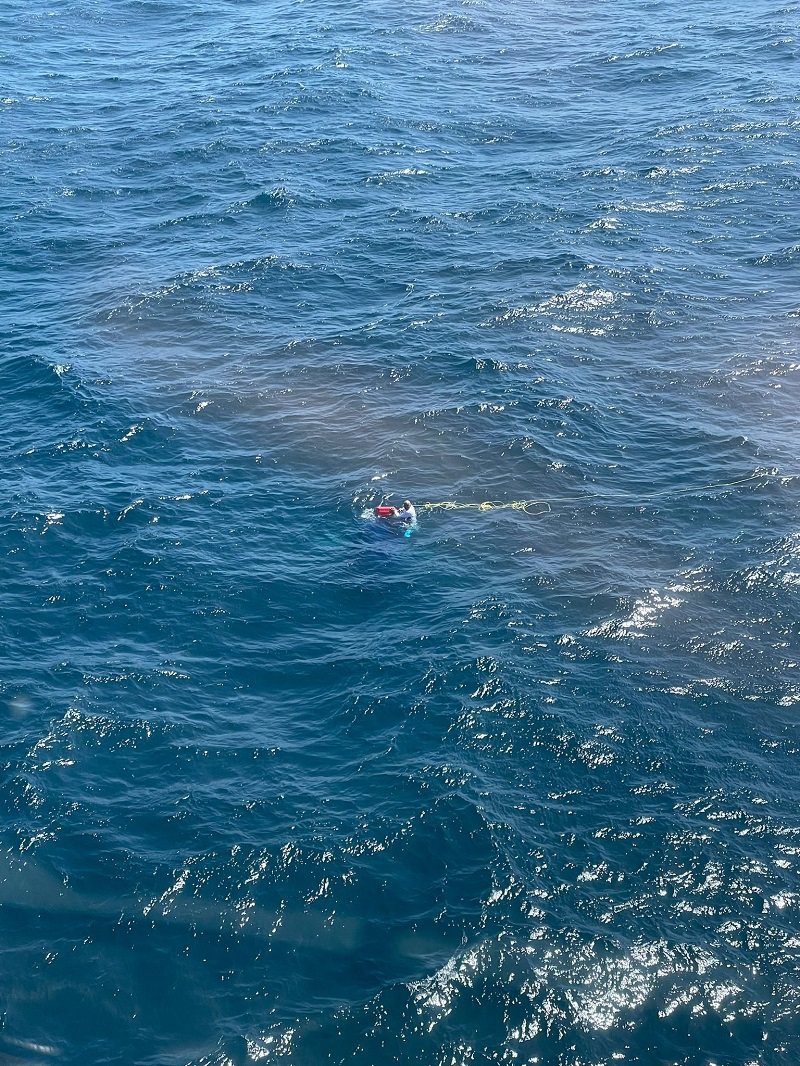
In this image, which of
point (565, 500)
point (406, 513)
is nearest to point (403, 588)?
point (406, 513)

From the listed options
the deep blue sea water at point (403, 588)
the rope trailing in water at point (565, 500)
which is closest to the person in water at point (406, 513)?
the deep blue sea water at point (403, 588)

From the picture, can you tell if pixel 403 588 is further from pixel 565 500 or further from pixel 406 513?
pixel 565 500

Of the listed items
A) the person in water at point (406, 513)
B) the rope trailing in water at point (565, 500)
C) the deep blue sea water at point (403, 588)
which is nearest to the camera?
the deep blue sea water at point (403, 588)

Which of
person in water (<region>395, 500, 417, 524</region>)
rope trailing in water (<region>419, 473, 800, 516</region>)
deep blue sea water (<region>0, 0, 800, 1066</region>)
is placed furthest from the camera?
rope trailing in water (<region>419, 473, 800, 516</region>)

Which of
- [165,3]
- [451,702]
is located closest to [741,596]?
[451,702]

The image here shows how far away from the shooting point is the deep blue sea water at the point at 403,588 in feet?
138

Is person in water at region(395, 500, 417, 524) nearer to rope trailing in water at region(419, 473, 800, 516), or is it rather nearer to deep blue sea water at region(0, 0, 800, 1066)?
deep blue sea water at region(0, 0, 800, 1066)

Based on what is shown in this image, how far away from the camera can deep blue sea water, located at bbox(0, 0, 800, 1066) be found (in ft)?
138

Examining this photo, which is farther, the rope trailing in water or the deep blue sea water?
the rope trailing in water

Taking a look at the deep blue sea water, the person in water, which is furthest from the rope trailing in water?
the person in water

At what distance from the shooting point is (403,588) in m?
61.4

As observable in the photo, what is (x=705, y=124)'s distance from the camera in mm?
115625

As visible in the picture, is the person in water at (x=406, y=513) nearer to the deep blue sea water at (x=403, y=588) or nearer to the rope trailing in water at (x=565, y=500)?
the deep blue sea water at (x=403, y=588)

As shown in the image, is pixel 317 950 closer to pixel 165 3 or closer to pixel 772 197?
pixel 772 197
